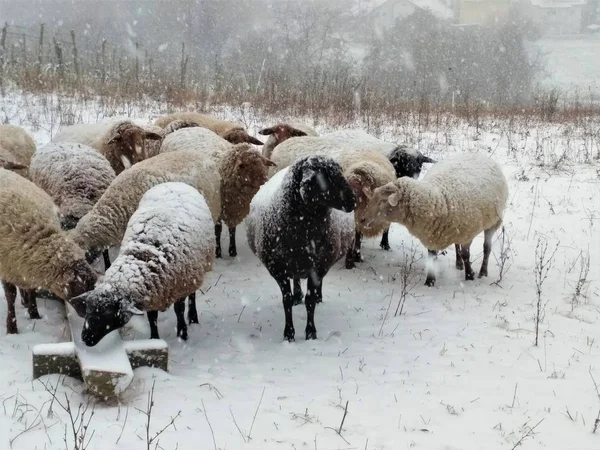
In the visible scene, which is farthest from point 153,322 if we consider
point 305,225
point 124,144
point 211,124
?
point 211,124

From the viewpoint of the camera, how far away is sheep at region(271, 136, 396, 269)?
635 cm

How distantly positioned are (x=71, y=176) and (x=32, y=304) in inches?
66.6

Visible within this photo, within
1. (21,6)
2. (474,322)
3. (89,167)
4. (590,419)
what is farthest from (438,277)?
(21,6)

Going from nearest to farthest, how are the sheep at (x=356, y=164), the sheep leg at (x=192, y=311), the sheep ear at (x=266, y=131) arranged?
the sheep leg at (x=192, y=311)
the sheep at (x=356, y=164)
the sheep ear at (x=266, y=131)

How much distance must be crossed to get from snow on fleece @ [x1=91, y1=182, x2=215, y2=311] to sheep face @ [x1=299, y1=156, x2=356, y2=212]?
90cm

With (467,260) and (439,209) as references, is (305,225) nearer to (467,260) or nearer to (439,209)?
(439,209)

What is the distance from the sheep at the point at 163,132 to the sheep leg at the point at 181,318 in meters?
3.33

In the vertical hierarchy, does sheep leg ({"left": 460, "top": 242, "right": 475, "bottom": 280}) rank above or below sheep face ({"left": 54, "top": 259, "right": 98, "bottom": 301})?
below

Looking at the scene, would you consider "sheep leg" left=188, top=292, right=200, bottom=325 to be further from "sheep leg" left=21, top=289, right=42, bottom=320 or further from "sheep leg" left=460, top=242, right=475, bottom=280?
"sheep leg" left=460, top=242, right=475, bottom=280

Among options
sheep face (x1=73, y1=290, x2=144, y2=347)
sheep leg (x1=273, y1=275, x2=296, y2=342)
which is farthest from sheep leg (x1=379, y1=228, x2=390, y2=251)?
sheep face (x1=73, y1=290, x2=144, y2=347)

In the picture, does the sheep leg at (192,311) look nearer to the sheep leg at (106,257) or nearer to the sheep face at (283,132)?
the sheep leg at (106,257)

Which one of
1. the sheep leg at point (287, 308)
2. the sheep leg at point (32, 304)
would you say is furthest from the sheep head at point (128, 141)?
the sheep leg at point (287, 308)

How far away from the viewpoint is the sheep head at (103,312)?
392 centimetres

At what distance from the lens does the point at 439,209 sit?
6070 mm
